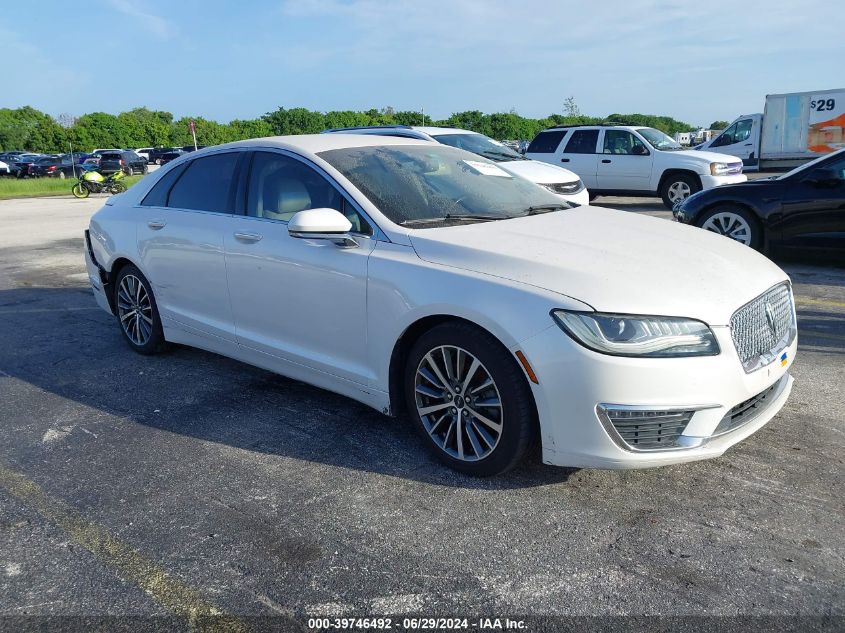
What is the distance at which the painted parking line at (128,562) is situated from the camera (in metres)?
2.46

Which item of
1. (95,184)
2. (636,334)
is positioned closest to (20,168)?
(95,184)

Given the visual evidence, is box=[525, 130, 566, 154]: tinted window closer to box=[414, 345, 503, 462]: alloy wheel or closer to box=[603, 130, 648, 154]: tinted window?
box=[603, 130, 648, 154]: tinted window

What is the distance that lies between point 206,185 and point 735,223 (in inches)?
242

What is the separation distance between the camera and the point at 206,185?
4.78 metres

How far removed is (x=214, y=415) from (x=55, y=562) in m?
1.54

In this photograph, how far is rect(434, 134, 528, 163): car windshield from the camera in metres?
11.6

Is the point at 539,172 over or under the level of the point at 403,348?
over

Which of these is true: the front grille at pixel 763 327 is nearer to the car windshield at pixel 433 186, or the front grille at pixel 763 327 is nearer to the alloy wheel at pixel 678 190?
the car windshield at pixel 433 186

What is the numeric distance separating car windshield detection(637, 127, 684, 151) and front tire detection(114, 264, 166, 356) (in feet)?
39.2

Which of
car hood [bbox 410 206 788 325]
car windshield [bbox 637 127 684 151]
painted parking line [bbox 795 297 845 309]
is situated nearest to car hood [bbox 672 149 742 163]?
car windshield [bbox 637 127 684 151]

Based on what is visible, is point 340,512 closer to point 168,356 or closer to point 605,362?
point 605,362

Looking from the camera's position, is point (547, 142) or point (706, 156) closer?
point (706, 156)

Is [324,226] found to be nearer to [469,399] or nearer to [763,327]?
[469,399]

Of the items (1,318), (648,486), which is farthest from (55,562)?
(1,318)
